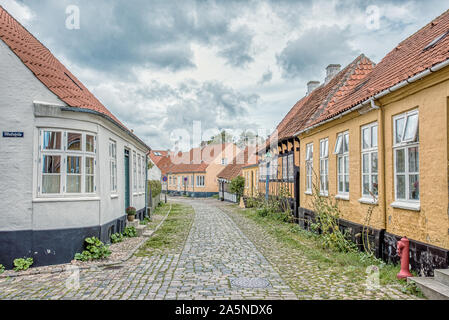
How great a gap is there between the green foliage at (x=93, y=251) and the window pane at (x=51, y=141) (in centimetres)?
222

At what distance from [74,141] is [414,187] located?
23.7ft

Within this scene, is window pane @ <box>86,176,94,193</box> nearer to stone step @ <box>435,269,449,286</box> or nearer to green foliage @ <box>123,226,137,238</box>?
green foliage @ <box>123,226,137,238</box>

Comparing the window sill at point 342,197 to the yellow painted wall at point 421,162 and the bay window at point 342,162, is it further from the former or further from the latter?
the yellow painted wall at point 421,162

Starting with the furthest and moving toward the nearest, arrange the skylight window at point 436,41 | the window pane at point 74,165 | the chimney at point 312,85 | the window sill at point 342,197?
the chimney at point 312,85
the window sill at point 342,197
the window pane at point 74,165
the skylight window at point 436,41

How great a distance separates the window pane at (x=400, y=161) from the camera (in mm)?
7098

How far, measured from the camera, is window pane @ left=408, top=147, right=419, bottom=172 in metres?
6.67

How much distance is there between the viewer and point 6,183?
772cm

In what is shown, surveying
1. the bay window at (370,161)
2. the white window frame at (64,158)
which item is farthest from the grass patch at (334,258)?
the white window frame at (64,158)

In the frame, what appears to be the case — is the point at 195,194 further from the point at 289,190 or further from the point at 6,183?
the point at 6,183

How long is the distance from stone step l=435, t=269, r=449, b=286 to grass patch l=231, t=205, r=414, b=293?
426 mm

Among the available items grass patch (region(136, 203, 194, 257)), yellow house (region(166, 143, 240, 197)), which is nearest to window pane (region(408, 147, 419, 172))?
grass patch (region(136, 203, 194, 257))

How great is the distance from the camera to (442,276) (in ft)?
17.6
